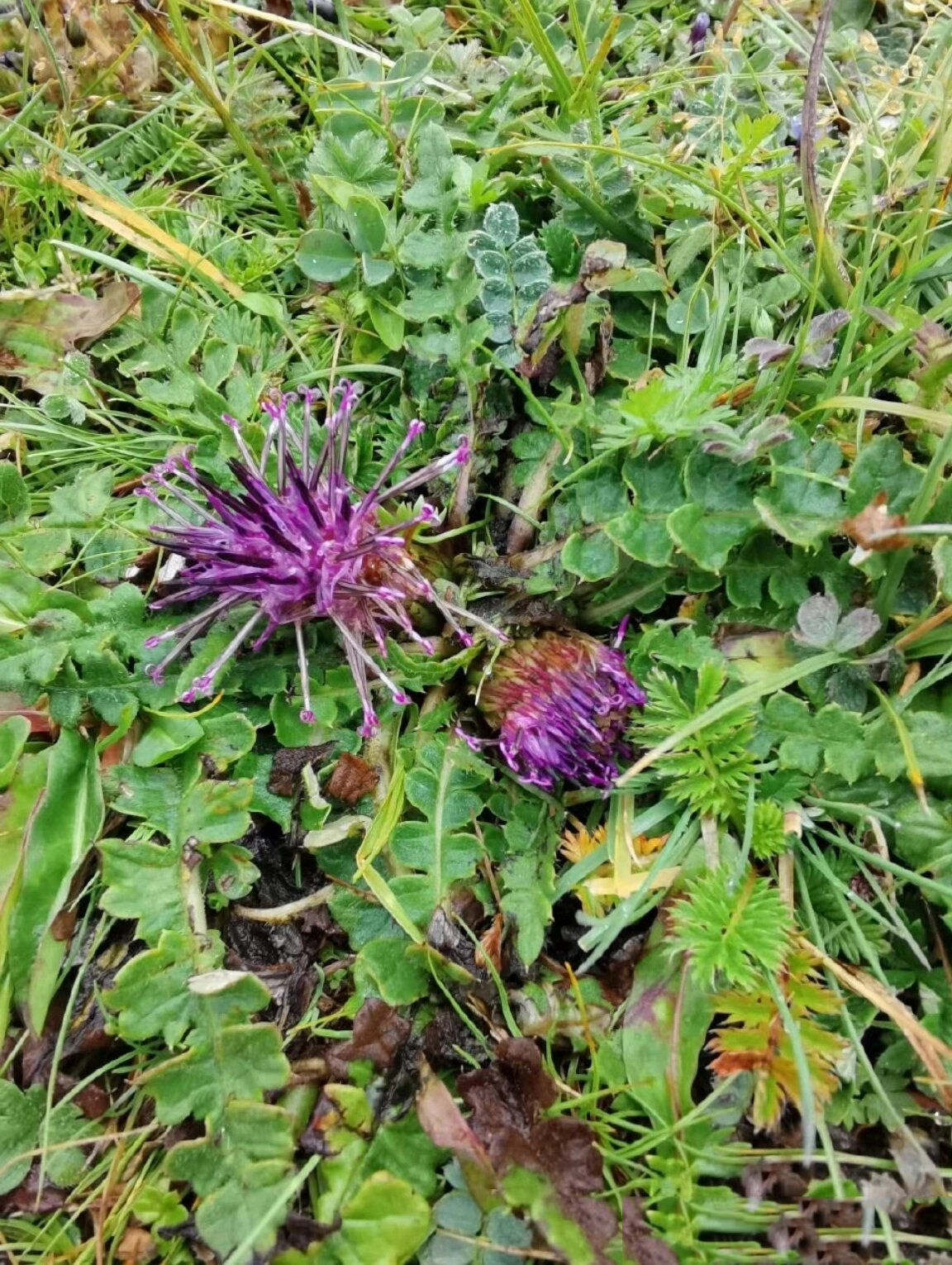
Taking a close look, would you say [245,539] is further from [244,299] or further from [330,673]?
[244,299]

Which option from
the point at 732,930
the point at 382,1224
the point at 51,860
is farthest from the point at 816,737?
the point at 51,860

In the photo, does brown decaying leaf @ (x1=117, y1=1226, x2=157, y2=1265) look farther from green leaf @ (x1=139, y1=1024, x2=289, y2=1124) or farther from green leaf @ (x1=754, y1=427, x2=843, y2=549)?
green leaf @ (x1=754, y1=427, x2=843, y2=549)

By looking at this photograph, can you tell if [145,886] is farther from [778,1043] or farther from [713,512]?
[713,512]

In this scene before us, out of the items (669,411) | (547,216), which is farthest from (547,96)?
(669,411)

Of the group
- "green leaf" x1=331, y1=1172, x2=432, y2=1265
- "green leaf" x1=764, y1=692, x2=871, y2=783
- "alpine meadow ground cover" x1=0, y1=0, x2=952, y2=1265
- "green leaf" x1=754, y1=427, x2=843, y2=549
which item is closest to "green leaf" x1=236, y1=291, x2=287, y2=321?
"alpine meadow ground cover" x1=0, y1=0, x2=952, y2=1265

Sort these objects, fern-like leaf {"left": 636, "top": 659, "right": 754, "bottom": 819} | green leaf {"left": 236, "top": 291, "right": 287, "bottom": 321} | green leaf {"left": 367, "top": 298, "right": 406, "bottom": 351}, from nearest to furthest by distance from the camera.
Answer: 1. fern-like leaf {"left": 636, "top": 659, "right": 754, "bottom": 819}
2. green leaf {"left": 367, "top": 298, "right": 406, "bottom": 351}
3. green leaf {"left": 236, "top": 291, "right": 287, "bottom": 321}

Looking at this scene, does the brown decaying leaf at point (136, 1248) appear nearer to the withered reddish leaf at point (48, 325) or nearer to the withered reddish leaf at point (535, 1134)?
the withered reddish leaf at point (535, 1134)
